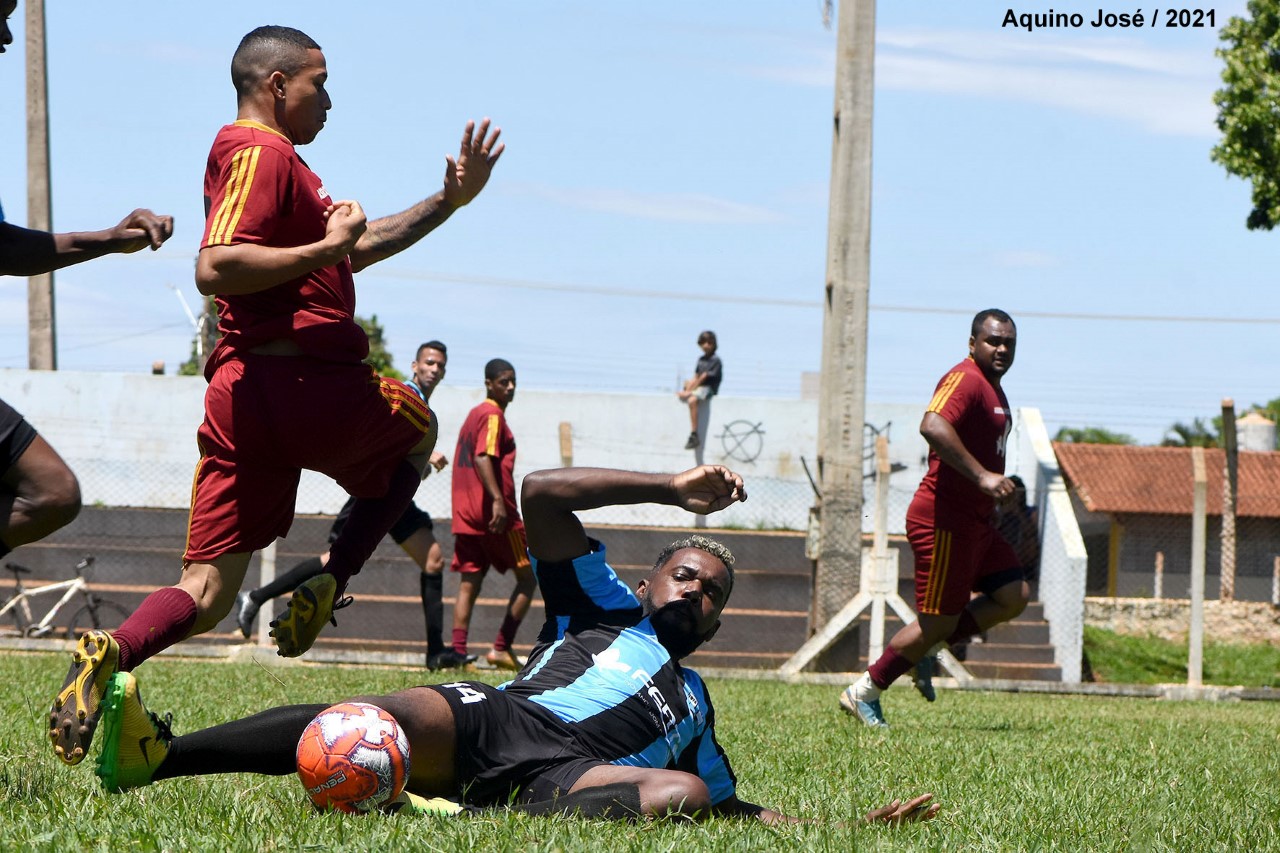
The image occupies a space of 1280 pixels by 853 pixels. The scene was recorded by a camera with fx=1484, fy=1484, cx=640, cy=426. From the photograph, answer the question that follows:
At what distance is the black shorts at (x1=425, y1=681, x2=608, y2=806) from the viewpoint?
3.99 meters

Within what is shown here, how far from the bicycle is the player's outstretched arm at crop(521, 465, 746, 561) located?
12.3 metres

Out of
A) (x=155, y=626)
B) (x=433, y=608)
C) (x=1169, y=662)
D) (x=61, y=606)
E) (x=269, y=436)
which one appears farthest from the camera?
(x=1169, y=662)

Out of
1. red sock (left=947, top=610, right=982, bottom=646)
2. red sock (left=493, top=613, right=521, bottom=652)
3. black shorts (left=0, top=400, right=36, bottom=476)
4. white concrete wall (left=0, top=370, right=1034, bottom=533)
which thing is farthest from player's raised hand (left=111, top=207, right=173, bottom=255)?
white concrete wall (left=0, top=370, right=1034, bottom=533)

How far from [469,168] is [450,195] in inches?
4.7

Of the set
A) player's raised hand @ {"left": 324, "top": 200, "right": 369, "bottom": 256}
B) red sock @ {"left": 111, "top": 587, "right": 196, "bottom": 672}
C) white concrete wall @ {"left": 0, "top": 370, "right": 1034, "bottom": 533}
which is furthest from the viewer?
white concrete wall @ {"left": 0, "top": 370, "right": 1034, "bottom": 533}

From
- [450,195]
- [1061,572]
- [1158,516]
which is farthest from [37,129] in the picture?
[1158,516]

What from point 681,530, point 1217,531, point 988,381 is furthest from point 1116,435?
point 988,381

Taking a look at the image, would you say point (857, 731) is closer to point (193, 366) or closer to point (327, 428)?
point (327, 428)

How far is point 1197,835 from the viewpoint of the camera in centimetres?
395

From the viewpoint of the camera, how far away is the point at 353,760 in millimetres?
3633

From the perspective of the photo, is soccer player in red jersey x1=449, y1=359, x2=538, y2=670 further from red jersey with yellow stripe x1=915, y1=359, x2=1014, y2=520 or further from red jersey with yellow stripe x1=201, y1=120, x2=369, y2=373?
red jersey with yellow stripe x1=201, y1=120, x2=369, y2=373

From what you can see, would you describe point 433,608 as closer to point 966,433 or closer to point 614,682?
point 966,433

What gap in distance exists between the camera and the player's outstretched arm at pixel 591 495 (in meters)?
4.00

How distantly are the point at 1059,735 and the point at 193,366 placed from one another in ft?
106
